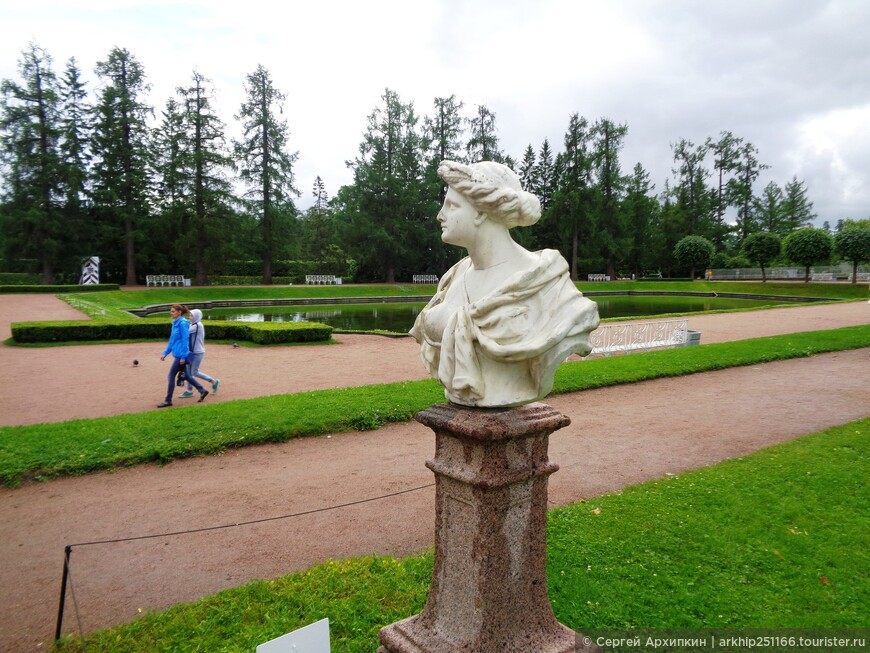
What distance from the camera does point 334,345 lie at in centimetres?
1535

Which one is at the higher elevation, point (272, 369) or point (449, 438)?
point (449, 438)

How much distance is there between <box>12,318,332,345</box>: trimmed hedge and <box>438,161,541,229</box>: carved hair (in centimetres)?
1336

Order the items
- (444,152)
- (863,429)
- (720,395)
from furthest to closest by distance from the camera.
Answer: (444,152)
(720,395)
(863,429)

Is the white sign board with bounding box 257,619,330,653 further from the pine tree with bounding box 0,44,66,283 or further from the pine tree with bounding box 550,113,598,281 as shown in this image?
the pine tree with bounding box 550,113,598,281

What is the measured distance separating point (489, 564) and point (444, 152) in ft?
147

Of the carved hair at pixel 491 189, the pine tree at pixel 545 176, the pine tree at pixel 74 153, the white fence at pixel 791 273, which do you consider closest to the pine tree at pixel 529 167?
the pine tree at pixel 545 176

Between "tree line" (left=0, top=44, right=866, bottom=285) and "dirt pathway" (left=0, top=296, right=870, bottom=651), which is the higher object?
"tree line" (left=0, top=44, right=866, bottom=285)

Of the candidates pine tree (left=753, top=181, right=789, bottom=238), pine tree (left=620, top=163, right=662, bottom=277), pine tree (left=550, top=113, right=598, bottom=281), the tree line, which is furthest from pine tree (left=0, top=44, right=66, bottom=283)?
pine tree (left=753, top=181, right=789, bottom=238)

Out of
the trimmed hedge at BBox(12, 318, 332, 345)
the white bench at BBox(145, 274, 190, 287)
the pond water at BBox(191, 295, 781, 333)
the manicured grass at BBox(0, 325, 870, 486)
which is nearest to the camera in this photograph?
the manicured grass at BBox(0, 325, 870, 486)

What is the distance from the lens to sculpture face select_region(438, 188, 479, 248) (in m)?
2.63

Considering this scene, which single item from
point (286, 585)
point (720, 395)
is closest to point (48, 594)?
point (286, 585)

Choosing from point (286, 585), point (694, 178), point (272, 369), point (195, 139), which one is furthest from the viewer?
point (694, 178)

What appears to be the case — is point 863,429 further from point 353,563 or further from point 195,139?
point 195,139

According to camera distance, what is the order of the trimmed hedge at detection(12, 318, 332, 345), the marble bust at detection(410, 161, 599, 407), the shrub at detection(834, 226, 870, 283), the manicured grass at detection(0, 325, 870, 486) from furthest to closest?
the shrub at detection(834, 226, 870, 283)
the trimmed hedge at detection(12, 318, 332, 345)
the manicured grass at detection(0, 325, 870, 486)
the marble bust at detection(410, 161, 599, 407)
